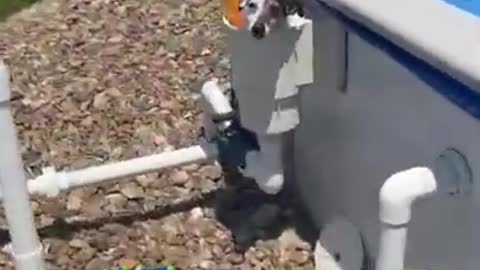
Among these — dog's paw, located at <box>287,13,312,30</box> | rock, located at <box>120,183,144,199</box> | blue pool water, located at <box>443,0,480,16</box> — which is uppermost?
dog's paw, located at <box>287,13,312,30</box>

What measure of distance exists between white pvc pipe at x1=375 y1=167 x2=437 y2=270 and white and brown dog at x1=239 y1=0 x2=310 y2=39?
1.02 feet

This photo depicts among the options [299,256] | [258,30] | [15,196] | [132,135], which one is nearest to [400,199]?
[258,30]

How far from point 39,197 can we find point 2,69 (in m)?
0.34

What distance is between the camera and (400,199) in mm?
1165

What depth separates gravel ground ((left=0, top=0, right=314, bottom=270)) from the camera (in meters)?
1.64

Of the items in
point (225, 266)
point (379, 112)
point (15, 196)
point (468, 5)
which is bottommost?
point (225, 266)

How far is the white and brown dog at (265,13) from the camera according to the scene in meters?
1.39

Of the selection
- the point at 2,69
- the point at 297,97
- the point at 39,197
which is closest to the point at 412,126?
the point at 297,97

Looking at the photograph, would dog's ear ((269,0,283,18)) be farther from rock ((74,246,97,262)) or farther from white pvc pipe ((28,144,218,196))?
rock ((74,246,97,262))

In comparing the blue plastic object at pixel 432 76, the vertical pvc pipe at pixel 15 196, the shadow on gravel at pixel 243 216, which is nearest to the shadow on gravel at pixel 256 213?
the shadow on gravel at pixel 243 216

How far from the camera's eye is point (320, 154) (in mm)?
1617

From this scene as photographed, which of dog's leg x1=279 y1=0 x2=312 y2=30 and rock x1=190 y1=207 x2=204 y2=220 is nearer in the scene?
dog's leg x1=279 y1=0 x2=312 y2=30

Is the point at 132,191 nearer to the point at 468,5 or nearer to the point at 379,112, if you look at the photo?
the point at 379,112

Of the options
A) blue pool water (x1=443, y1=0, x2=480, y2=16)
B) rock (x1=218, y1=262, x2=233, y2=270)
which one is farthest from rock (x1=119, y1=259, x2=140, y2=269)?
blue pool water (x1=443, y1=0, x2=480, y2=16)
